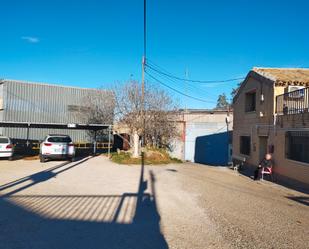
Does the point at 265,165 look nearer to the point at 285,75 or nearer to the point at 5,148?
the point at 285,75

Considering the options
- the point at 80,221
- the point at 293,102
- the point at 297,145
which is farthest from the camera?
the point at 293,102

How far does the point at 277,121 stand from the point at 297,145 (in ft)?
6.20

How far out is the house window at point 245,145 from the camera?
1904 centimetres

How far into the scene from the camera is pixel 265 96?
16078 millimetres

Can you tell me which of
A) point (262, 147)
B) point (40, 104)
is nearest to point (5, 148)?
point (40, 104)

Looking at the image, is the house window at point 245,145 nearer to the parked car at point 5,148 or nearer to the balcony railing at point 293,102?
the balcony railing at point 293,102

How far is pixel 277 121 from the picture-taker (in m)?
14.4

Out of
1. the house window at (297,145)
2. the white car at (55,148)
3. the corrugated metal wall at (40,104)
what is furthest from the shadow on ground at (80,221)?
the corrugated metal wall at (40,104)

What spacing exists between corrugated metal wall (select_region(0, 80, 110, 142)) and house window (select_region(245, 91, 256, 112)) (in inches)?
590

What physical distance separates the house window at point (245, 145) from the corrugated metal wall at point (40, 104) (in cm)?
1480

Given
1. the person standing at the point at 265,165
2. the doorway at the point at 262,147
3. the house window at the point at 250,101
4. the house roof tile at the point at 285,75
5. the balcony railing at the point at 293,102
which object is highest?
the house roof tile at the point at 285,75

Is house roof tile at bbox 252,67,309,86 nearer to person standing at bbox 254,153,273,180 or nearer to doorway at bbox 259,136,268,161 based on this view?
doorway at bbox 259,136,268,161

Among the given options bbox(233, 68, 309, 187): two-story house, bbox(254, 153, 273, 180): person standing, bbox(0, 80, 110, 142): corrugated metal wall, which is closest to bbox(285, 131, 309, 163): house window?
bbox(233, 68, 309, 187): two-story house

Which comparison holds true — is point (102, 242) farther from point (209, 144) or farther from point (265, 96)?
point (209, 144)
